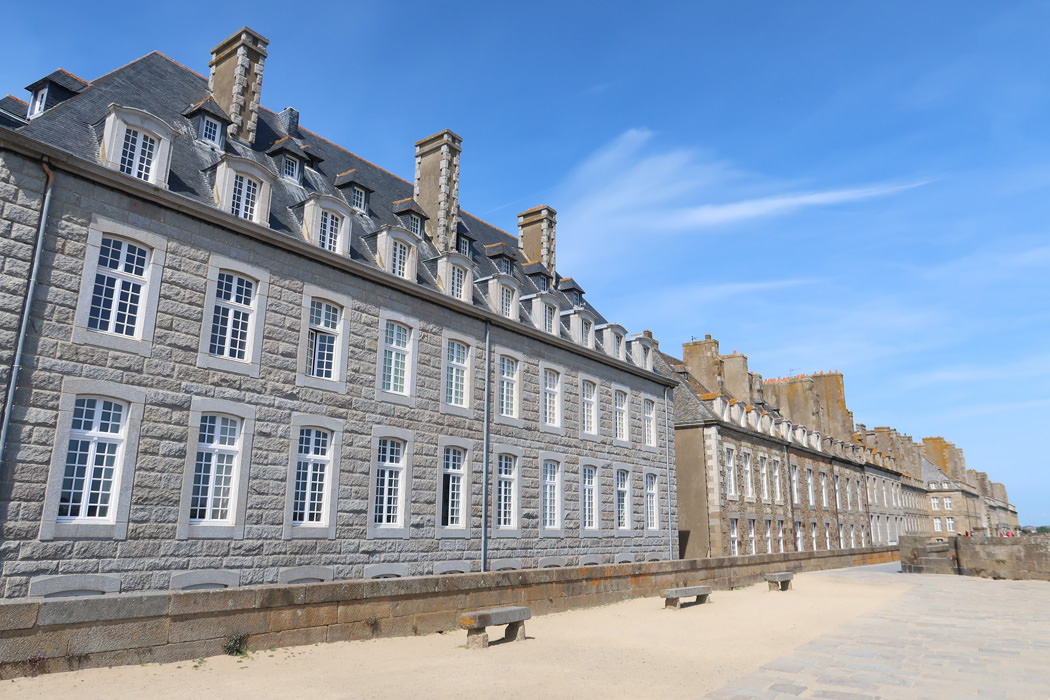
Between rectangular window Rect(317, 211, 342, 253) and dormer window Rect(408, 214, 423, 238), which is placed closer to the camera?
rectangular window Rect(317, 211, 342, 253)

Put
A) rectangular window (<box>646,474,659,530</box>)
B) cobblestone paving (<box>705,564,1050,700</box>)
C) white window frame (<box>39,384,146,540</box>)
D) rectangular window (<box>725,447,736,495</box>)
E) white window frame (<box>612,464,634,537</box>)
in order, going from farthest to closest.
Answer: rectangular window (<box>725,447,736,495</box>) < rectangular window (<box>646,474,659,530</box>) < white window frame (<box>612,464,634,537</box>) < white window frame (<box>39,384,146,540</box>) < cobblestone paving (<box>705,564,1050,700</box>)

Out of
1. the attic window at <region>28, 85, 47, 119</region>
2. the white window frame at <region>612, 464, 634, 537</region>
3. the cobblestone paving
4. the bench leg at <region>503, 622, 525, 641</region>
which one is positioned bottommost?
the cobblestone paving

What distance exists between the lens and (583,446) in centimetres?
2300

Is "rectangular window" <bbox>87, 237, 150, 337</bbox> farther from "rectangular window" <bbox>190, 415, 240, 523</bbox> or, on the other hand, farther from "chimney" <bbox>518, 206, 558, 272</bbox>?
"chimney" <bbox>518, 206, 558, 272</bbox>

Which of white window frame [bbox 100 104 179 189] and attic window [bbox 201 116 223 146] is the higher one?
attic window [bbox 201 116 223 146]

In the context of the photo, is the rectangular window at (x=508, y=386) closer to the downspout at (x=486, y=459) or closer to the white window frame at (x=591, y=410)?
the downspout at (x=486, y=459)

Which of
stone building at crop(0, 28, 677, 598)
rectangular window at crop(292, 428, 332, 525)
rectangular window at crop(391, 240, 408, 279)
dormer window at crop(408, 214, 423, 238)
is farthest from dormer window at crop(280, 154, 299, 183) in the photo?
rectangular window at crop(292, 428, 332, 525)

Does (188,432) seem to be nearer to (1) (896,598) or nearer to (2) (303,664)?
(2) (303,664)

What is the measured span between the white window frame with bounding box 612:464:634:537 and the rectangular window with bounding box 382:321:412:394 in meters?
9.99

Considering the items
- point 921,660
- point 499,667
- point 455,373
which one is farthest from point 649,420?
point 499,667

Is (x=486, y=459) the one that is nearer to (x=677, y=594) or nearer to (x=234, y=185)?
(x=677, y=594)

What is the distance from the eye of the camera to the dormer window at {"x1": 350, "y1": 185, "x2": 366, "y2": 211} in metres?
18.7

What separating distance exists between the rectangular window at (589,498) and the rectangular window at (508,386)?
13.0 feet

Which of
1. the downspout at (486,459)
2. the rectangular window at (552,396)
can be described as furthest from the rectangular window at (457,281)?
the rectangular window at (552,396)
